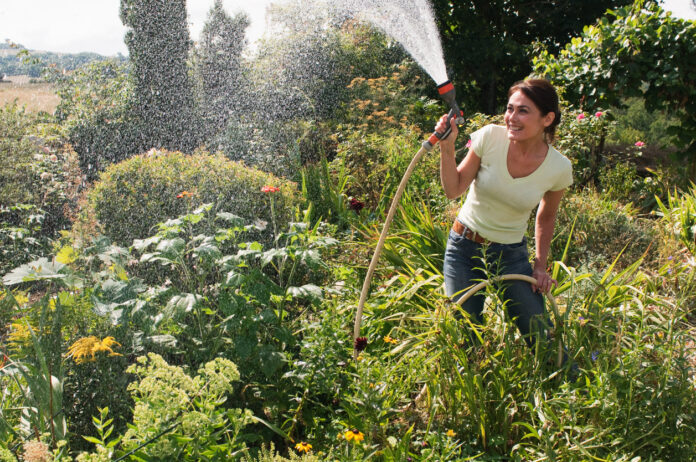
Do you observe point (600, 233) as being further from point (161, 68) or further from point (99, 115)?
point (161, 68)

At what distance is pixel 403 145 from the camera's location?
494 centimetres

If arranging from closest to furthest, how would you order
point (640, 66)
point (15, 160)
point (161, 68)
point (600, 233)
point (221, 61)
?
point (600, 233) → point (15, 160) → point (640, 66) → point (161, 68) → point (221, 61)

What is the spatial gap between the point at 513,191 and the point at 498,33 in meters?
8.36

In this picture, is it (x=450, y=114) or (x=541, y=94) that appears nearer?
(x=450, y=114)

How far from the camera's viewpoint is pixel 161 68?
7.50 meters

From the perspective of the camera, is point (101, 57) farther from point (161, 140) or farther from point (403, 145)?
point (403, 145)

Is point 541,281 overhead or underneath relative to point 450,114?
underneath

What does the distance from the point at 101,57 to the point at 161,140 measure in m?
2.11

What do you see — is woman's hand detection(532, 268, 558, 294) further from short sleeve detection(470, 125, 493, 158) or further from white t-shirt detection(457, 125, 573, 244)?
short sleeve detection(470, 125, 493, 158)

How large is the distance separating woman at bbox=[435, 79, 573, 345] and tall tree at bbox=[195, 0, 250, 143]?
5869 millimetres

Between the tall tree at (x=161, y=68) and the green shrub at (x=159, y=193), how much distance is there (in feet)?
10.8

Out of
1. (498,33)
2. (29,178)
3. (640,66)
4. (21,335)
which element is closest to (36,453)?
(21,335)

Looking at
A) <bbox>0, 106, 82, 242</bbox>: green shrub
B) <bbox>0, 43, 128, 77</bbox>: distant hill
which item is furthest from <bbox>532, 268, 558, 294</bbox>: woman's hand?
<bbox>0, 43, 128, 77</bbox>: distant hill

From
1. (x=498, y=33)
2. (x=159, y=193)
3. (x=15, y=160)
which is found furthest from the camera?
(x=498, y=33)
